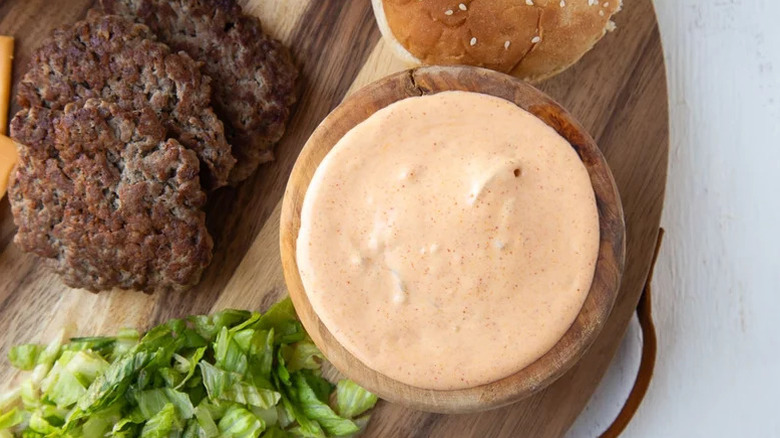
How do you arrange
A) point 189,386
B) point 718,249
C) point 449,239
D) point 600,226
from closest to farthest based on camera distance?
point 449,239 → point 600,226 → point 189,386 → point 718,249

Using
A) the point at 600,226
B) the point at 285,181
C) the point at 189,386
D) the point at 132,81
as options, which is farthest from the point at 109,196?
the point at 600,226

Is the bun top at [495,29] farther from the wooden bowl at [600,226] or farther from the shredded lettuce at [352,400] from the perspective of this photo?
the shredded lettuce at [352,400]

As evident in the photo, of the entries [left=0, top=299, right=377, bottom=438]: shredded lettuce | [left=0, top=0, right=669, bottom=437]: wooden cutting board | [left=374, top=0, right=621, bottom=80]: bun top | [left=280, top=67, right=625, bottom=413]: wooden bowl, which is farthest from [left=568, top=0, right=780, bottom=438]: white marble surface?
[left=0, top=299, right=377, bottom=438]: shredded lettuce

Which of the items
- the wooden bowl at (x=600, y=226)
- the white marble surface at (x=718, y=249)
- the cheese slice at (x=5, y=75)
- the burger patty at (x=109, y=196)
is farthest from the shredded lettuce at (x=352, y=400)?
the cheese slice at (x=5, y=75)

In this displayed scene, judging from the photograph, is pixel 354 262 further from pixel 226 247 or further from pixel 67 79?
pixel 67 79

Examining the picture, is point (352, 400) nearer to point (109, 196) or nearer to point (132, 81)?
point (109, 196)
